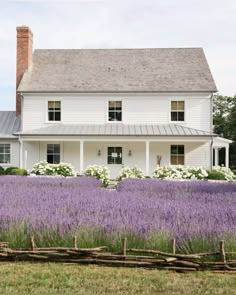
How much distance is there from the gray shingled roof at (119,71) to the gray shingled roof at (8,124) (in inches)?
110

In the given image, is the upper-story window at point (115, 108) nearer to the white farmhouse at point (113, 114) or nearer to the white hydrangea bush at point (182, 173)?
the white farmhouse at point (113, 114)

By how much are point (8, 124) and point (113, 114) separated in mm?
6888

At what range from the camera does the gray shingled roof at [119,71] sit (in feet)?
94.7

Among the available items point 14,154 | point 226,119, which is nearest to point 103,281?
point 14,154

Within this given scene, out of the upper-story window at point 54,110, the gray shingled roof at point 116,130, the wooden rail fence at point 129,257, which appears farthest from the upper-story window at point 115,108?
the wooden rail fence at point 129,257

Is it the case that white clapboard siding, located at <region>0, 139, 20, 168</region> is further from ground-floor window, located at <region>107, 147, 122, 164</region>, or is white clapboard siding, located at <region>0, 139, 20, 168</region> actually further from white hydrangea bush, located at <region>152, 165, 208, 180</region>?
white hydrangea bush, located at <region>152, 165, 208, 180</region>

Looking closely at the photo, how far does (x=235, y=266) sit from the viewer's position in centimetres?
587

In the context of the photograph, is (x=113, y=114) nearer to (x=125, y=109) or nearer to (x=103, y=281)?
(x=125, y=109)

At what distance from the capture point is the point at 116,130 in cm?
2773

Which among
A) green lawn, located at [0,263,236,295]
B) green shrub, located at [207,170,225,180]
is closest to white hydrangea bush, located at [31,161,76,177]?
green shrub, located at [207,170,225,180]

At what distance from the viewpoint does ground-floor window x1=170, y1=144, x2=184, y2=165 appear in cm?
2881

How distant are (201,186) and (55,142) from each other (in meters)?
16.2

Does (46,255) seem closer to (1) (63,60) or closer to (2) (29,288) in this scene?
(2) (29,288)

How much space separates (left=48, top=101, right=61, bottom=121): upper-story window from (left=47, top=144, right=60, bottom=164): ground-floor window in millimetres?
1632
